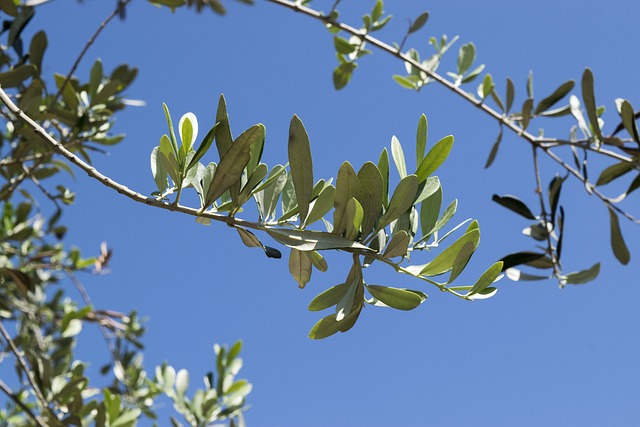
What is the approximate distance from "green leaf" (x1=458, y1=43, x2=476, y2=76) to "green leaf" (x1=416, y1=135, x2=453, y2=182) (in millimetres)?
1760

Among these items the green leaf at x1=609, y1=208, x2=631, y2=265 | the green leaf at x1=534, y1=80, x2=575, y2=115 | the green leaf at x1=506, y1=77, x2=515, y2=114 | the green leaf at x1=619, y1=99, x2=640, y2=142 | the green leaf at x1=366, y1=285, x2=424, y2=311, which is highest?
the green leaf at x1=506, y1=77, x2=515, y2=114

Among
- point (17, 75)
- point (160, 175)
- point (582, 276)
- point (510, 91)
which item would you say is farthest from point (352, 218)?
point (510, 91)

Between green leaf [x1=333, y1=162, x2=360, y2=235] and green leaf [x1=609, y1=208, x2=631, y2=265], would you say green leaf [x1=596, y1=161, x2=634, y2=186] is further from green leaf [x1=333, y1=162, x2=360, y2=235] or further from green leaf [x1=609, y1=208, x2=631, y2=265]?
green leaf [x1=333, y1=162, x2=360, y2=235]

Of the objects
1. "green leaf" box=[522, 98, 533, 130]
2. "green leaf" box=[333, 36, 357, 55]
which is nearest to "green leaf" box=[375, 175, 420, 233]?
"green leaf" box=[522, 98, 533, 130]

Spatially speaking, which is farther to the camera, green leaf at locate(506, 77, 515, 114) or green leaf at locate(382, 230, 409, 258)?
green leaf at locate(506, 77, 515, 114)

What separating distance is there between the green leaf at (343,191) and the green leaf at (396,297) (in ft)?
0.39

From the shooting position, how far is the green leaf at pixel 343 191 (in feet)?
3.03

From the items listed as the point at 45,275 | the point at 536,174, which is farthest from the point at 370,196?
the point at 45,275

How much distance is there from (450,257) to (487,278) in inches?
2.8

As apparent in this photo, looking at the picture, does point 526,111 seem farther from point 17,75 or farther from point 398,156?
point 17,75

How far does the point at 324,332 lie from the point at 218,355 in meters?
2.03

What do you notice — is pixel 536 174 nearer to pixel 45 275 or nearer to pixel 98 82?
pixel 98 82

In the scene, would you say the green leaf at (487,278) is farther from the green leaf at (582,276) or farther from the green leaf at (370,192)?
the green leaf at (582,276)

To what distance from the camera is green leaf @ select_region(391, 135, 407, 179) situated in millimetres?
1009
